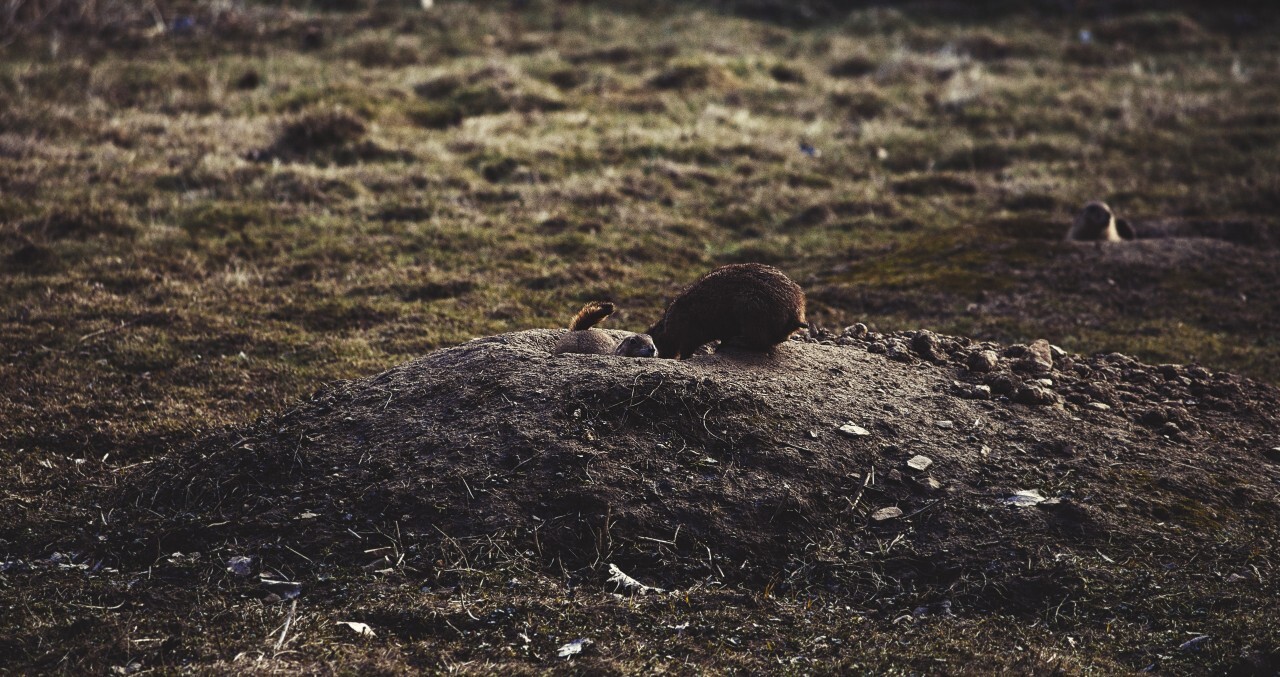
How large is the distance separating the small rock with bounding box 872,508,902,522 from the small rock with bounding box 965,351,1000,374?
153 cm

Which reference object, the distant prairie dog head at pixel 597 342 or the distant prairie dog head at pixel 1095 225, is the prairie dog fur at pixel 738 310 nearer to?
the distant prairie dog head at pixel 597 342

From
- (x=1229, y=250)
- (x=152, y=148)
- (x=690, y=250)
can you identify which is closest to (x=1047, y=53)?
(x=1229, y=250)

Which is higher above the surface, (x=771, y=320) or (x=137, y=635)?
(x=771, y=320)

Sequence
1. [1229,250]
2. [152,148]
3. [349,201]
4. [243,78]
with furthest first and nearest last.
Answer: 1. [243,78]
2. [152,148]
3. [349,201]
4. [1229,250]

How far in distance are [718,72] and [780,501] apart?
1358cm

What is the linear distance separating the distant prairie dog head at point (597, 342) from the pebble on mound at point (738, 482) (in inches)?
6.3

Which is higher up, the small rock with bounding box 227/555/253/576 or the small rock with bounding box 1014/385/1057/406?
the small rock with bounding box 1014/385/1057/406

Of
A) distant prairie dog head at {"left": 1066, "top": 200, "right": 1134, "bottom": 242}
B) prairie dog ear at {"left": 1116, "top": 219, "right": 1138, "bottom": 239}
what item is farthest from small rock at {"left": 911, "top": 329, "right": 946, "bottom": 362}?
prairie dog ear at {"left": 1116, "top": 219, "right": 1138, "bottom": 239}

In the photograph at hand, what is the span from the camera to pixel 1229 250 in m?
9.56

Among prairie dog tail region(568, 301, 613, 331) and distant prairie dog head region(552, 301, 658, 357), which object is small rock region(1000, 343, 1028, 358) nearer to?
distant prairie dog head region(552, 301, 658, 357)

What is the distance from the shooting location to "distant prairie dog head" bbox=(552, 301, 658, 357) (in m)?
5.23

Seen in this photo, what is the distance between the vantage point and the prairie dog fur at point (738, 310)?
499 centimetres

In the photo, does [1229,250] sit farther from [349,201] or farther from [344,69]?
[344,69]

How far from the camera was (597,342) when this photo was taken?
17.3 feet
